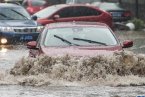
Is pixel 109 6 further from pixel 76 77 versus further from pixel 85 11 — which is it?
pixel 76 77

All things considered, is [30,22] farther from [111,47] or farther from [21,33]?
[111,47]

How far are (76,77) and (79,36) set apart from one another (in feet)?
6.45

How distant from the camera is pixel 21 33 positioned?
2362cm

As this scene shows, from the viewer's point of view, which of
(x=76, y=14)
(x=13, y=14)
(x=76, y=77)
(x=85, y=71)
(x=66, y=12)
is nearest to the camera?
(x=76, y=77)

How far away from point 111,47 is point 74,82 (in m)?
1.71

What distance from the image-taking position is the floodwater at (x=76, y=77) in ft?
40.0

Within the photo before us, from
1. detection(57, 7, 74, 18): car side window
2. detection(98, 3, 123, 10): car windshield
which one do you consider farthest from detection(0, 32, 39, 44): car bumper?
detection(98, 3, 123, 10): car windshield

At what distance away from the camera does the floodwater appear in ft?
40.0

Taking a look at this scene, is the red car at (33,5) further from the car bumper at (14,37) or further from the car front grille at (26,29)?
the car bumper at (14,37)

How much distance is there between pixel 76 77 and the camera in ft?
42.8

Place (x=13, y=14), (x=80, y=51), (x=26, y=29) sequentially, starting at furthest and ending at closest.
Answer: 1. (x=13, y=14)
2. (x=26, y=29)
3. (x=80, y=51)

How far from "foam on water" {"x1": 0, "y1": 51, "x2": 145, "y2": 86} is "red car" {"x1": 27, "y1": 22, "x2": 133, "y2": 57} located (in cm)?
26

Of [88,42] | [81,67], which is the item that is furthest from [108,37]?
[81,67]

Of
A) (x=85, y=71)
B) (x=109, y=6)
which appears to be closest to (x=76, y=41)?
(x=85, y=71)
